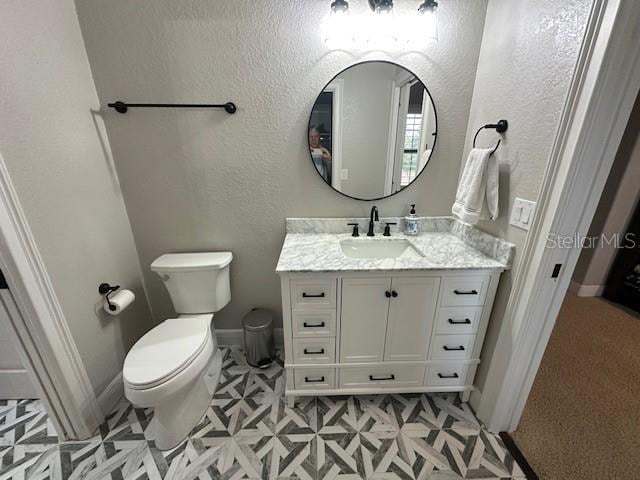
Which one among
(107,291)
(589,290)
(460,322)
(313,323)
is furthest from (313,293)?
(589,290)

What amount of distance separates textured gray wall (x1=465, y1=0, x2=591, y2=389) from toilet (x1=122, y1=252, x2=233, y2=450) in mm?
1497

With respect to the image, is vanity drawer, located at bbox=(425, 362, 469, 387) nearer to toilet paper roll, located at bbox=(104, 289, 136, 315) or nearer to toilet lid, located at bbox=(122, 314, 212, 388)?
toilet lid, located at bbox=(122, 314, 212, 388)

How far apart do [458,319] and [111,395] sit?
1.92 meters

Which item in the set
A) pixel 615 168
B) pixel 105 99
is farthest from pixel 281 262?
pixel 615 168

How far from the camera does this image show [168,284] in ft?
5.11

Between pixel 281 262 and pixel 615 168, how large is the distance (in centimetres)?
294

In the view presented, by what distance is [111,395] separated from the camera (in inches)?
57.6

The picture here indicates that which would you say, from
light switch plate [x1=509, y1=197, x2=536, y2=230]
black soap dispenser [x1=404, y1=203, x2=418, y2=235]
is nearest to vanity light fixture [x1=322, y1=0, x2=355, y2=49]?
black soap dispenser [x1=404, y1=203, x2=418, y2=235]

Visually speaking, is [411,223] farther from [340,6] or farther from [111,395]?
[111,395]

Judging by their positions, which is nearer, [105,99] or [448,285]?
[448,285]

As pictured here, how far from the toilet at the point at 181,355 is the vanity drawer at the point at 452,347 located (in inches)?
46.7

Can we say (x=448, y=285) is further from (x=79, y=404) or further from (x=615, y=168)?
(x=615, y=168)

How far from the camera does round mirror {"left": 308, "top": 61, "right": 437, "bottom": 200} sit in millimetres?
1460

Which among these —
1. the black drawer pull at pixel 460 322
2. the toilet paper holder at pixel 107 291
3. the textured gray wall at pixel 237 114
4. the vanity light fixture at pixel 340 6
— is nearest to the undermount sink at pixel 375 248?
the textured gray wall at pixel 237 114
